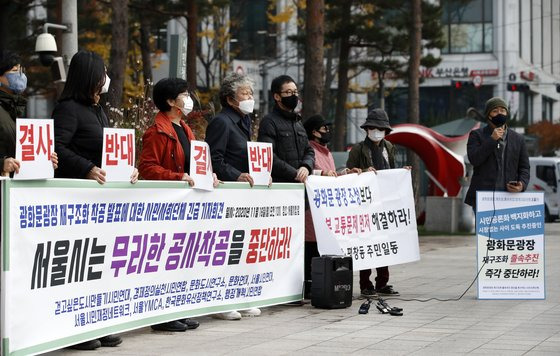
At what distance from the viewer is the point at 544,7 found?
84250 mm

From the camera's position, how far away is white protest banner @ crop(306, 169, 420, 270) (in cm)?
1202

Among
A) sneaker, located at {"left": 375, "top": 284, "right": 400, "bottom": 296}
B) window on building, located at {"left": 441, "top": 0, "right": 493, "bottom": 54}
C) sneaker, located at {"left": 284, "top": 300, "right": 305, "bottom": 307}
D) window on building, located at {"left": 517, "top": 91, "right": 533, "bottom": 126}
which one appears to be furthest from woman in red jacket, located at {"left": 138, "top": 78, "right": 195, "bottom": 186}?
window on building, located at {"left": 517, "top": 91, "right": 533, "bottom": 126}

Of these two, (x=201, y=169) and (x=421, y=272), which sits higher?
(x=201, y=169)

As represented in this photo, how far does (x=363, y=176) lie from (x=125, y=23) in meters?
11.8

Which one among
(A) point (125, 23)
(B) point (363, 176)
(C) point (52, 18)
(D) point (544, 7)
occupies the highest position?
(D) point (544, 7)

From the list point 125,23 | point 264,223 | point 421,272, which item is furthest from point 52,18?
point 264,223

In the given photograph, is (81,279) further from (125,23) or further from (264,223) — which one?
(125,23)

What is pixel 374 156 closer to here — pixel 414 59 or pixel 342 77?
pixel 414 59

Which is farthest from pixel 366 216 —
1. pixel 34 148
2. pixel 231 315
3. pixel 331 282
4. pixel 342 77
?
pixel 342 77

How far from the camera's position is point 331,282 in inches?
451

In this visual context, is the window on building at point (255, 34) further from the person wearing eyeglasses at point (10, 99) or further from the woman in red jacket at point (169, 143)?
the person wearing eyeglasses at point (10, 99)

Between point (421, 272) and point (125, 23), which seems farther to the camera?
point (125, 23)

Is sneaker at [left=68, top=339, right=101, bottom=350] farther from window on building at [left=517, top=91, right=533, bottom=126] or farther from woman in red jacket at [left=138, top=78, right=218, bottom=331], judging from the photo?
window on building at [left=517, top=91, right=533, bottom=126]

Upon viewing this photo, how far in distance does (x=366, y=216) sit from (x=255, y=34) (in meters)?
59.5
